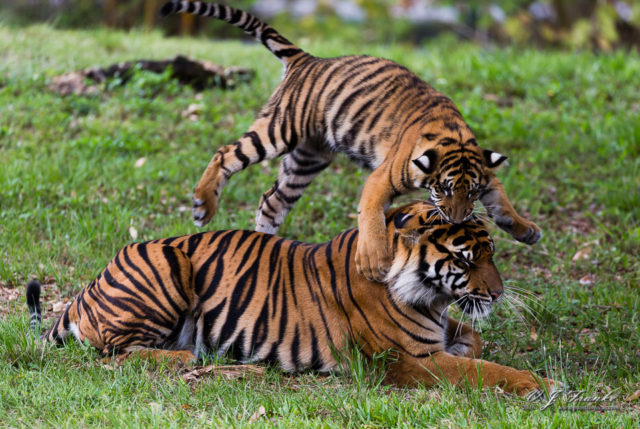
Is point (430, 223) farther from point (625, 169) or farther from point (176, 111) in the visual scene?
point (176, 111)

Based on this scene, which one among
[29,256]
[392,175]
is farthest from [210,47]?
[392,175]

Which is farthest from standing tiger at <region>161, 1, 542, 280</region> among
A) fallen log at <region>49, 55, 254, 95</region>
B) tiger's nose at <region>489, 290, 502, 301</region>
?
fallen log at <region>49, 55, 254, 95</region>

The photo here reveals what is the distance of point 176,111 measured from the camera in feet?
26.5

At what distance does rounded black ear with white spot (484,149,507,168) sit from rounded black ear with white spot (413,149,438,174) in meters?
0.35

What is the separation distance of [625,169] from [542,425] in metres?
4.70

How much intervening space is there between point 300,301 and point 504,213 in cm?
141

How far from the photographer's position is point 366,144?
472 cm

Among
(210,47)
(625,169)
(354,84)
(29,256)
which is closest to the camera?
(354,84)

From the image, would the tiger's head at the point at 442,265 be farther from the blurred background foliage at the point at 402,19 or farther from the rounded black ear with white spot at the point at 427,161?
the blurred background foliage at the point at 402,19

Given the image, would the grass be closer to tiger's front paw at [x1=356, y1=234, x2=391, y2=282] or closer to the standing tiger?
tiger's front paw at [x1=356, y1=234, x2=391, y2=282]

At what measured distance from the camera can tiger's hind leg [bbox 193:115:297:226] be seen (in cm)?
479

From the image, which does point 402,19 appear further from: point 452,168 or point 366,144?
point 452,168

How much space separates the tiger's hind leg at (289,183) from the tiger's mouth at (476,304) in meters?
1.87

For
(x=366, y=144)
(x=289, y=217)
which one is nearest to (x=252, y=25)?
(x=366, y=144)
